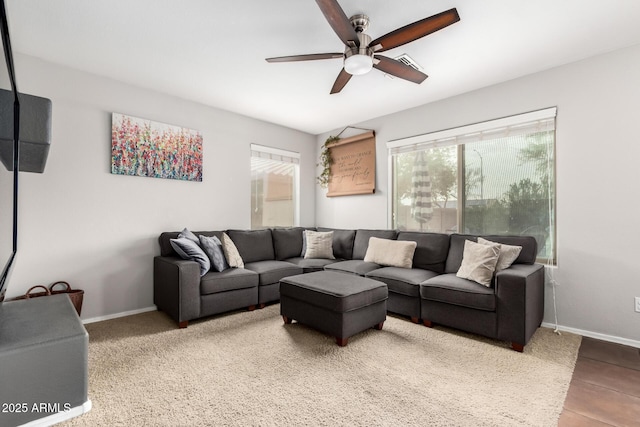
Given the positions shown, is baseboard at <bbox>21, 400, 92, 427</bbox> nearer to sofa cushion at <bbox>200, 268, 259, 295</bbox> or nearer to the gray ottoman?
sofa cushion at <bbox>200, 268, 259, 295</bbox>

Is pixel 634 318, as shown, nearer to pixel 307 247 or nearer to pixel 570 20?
pixel 570 20

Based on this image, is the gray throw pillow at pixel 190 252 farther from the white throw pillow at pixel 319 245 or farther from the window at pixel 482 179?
the window at pixel 482 179

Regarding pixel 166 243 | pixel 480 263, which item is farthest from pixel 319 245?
pixel 480 263

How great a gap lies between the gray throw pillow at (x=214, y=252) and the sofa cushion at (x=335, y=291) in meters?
0.79

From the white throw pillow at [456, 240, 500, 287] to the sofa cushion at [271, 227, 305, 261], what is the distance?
7.30ft

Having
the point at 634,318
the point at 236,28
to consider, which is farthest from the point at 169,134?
the point at 634,318

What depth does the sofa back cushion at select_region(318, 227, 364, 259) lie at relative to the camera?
4.23 metres

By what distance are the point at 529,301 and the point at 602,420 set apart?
0.92 metres

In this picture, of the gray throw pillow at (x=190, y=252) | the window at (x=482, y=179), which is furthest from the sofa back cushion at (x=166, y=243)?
the window at (x=482, y=179)

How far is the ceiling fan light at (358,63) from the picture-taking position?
6.61ft

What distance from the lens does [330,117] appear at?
4.36 metres

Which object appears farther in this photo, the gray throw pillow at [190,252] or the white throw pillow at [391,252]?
the white throw pillow at [391,252]

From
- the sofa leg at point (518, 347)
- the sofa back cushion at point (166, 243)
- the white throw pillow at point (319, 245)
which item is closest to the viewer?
the sofa leg at point (518, 347)

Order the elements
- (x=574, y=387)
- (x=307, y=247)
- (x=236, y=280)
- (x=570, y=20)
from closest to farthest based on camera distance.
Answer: (x=574, y=387)
(x=570, y=20)
(x=236, y=280)
(x=307, y=247)
